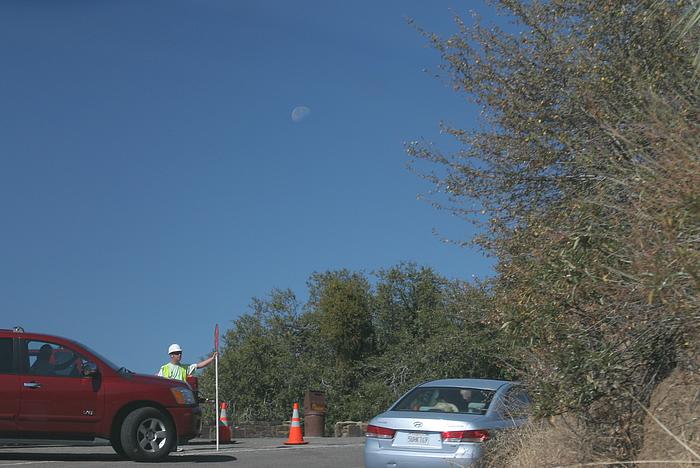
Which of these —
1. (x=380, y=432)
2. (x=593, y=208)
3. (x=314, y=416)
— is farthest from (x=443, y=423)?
(x=314, y=416)

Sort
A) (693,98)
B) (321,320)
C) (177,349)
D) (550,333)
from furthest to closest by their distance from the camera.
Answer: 1. (321,320)
2. (177,349)
3. (693,98)
4. (550,333)

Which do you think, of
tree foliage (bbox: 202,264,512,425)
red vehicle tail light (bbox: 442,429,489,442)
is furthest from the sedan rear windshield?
tree foliage (bbox: 202,264,512,425)

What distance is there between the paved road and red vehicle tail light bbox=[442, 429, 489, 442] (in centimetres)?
344

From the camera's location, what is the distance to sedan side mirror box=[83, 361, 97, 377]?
13727 mm

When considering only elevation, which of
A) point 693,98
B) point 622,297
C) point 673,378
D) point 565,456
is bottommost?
point 565,456

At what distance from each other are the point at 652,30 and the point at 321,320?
3139 cm

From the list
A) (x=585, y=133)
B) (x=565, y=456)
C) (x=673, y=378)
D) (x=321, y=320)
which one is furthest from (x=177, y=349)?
(x=321, y=320)

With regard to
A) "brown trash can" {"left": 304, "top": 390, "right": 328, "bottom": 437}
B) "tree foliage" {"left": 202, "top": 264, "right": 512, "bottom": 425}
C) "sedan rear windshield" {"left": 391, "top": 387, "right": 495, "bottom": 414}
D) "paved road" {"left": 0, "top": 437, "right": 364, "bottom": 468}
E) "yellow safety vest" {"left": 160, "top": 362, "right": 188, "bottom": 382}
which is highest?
"tree foliage" {"left": 202, "top": 264, "right": 512, "bottom": 425}

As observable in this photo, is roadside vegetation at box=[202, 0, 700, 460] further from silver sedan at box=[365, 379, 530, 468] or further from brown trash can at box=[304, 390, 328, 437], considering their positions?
brown trash can at box=[304, 390, 328, 437]

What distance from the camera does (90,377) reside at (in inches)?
541

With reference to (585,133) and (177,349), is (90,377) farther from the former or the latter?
(585,133)

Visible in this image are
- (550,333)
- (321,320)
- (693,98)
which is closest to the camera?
(550,333)

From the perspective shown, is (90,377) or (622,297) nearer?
(622,297)

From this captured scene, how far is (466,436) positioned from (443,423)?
1.08 feet
